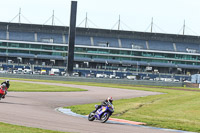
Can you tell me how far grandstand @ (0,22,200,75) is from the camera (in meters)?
142

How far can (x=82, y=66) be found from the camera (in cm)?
14588

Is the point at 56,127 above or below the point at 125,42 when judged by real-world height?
below

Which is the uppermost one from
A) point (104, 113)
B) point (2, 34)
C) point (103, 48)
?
point (2, 34)

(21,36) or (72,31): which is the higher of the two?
(21,36)

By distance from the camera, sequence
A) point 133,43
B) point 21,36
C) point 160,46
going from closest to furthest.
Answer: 1. point 21,36
2. point 133,43
3. point 160,46

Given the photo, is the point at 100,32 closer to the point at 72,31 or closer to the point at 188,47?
the point at 188,47

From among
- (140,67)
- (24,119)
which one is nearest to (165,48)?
(140,67)

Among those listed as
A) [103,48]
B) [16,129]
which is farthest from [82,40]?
[16,129]

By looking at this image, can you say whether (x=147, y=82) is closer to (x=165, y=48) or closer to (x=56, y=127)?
(x=165, y=48)

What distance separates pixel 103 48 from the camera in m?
144

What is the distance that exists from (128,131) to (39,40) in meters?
128

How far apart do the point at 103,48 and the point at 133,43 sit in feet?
37.5

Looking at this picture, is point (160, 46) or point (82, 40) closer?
point (82, 40)

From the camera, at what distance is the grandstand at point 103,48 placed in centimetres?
14212
